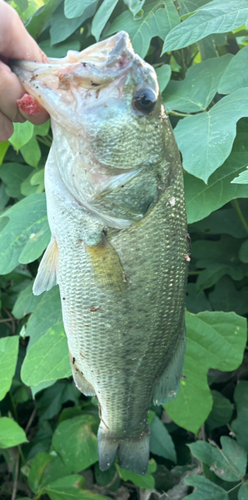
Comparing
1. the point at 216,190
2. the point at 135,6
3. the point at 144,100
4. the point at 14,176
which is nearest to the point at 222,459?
the point at 216,190

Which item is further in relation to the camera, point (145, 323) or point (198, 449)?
point (198, 449)

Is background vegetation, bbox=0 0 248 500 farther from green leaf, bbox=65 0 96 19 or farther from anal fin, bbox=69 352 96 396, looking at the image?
anal fin, bbox=69 352 96 396

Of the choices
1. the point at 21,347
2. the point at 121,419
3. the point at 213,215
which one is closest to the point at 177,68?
the point at 213,215

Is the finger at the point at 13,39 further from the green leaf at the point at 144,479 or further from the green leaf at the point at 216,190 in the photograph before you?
the green leaf at the point at 144,479

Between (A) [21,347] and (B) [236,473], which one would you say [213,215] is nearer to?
(B) [236,473]

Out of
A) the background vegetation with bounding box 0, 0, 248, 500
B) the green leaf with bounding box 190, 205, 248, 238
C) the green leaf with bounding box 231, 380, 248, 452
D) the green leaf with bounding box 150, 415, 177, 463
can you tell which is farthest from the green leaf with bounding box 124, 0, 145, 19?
the green leaf with bounding box 150, 415, 177, 463

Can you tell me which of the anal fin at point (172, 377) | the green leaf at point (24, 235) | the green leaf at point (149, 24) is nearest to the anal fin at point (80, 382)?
the anal fin at point (172, 377)
